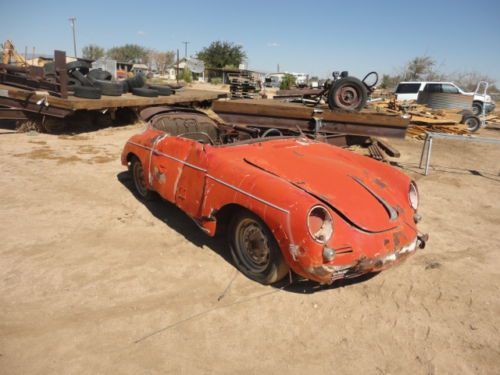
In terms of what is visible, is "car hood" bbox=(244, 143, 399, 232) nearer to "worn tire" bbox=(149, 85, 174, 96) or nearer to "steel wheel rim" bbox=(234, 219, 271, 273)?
"steel wheel rim" bbox=(234, 219, 271, 273)

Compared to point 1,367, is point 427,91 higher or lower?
higher

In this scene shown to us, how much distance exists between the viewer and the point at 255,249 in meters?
3.19

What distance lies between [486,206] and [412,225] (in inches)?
121

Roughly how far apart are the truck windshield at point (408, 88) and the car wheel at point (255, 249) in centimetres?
1695

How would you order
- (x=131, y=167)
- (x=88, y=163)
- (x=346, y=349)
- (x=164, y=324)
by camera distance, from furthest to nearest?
(x=88, y=163), (x=131, y=167), (x=164, y=324), (x=346, y=349)

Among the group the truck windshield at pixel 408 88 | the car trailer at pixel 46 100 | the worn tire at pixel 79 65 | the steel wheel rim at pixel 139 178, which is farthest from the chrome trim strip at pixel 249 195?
the truck windshield at pixel 408 88

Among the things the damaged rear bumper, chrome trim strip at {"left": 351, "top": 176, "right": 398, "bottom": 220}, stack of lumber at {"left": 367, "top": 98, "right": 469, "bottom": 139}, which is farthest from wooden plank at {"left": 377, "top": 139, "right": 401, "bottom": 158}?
the damaged rear bumper

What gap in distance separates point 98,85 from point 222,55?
4894 centimetres

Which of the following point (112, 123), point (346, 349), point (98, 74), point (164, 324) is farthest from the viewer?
point (98, 74)

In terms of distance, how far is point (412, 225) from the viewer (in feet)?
10.8

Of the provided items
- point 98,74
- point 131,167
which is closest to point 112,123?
point 98,74

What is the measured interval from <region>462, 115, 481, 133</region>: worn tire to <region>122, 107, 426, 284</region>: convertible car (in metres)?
11.5

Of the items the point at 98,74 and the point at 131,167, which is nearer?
the point at 131,167

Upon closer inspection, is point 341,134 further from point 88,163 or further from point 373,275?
point 88,163
